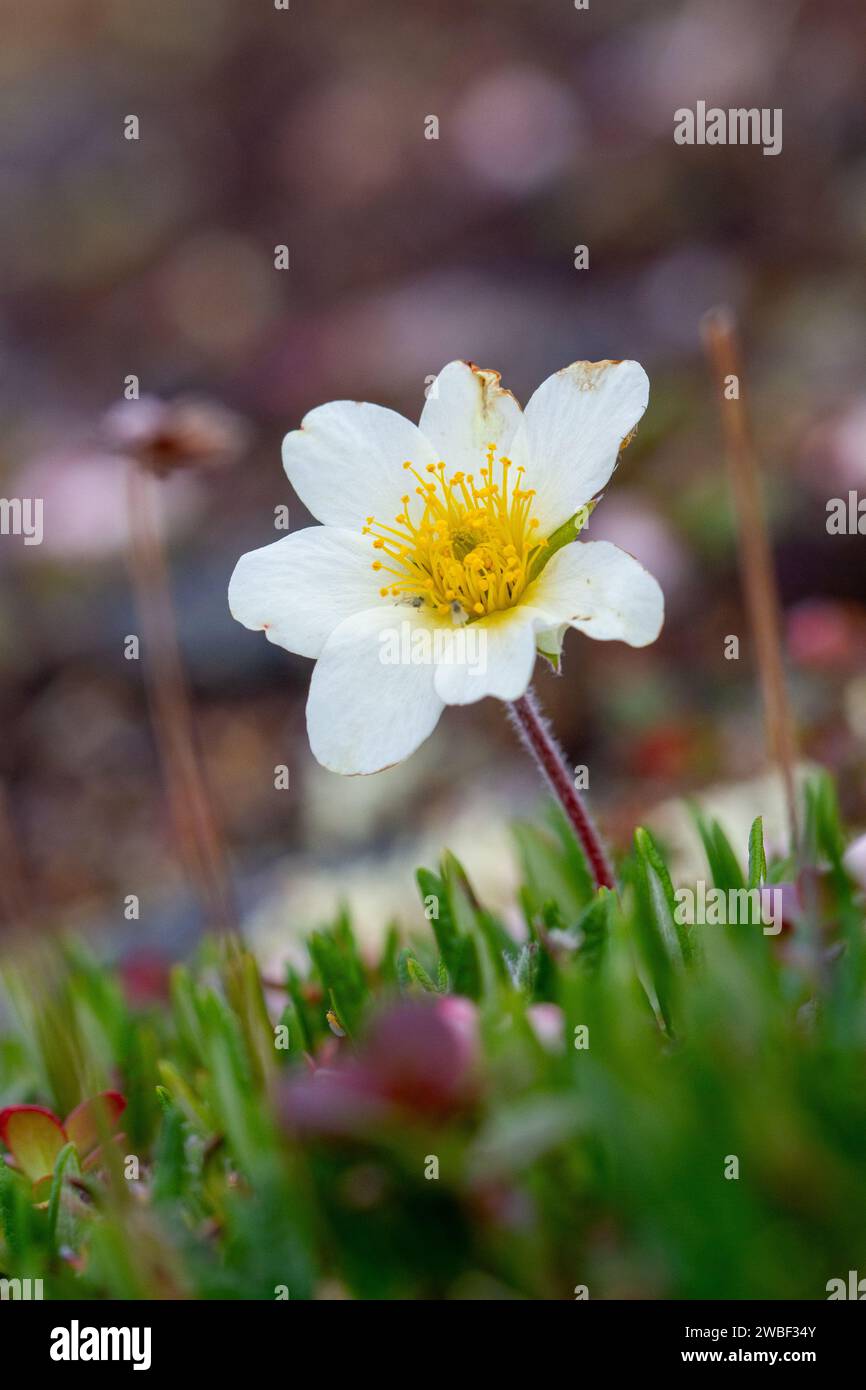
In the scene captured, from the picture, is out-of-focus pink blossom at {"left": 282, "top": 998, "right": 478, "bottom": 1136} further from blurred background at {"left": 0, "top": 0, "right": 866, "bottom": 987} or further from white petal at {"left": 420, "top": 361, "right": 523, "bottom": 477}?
blurred background at {"left": 0, "top": 0, "right": 866, "bottom": 987}

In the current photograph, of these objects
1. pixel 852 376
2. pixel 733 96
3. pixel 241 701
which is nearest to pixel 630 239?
pixel 733 96

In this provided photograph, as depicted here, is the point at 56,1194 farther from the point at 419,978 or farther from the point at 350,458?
the point at 350,458

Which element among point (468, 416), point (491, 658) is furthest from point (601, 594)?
point (468, 416)

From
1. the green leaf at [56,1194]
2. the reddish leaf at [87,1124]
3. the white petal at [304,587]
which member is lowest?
the green leaf at [56,1194]

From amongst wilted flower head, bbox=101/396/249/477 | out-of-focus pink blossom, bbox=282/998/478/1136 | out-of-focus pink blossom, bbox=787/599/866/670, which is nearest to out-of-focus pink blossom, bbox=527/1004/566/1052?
out-of-focus pink blossom, bbox=282/998/478/1136

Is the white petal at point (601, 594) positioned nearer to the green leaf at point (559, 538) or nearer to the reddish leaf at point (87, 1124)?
the green leaf at point (559, 538)

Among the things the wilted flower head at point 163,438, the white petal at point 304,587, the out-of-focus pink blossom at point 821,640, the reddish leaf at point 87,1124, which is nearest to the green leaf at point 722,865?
the white petal at point 304,587

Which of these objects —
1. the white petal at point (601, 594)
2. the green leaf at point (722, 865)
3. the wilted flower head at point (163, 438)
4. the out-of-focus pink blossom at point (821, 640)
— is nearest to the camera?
the white petal at point (601, 594)
